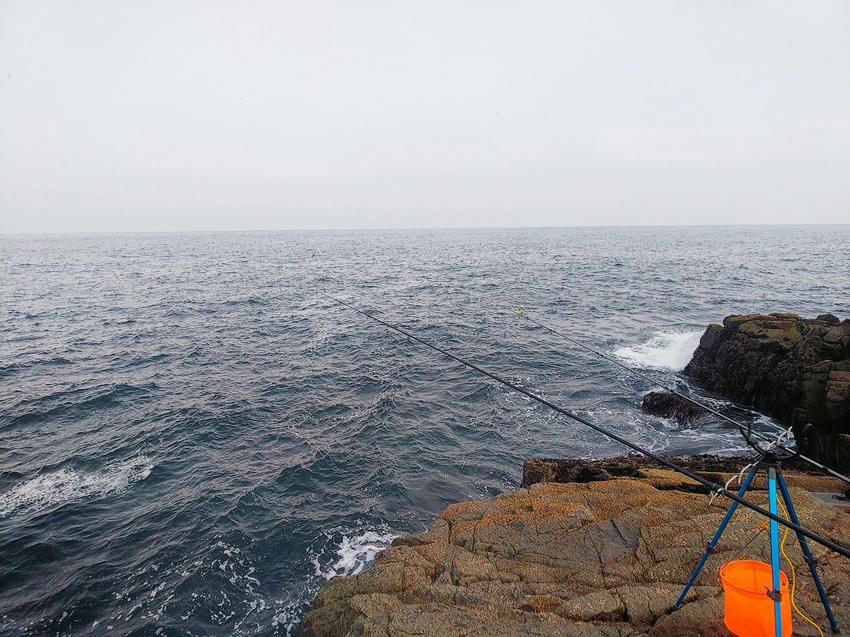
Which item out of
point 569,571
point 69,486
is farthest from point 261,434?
point 569,571

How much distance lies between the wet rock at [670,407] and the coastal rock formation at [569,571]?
251 inches

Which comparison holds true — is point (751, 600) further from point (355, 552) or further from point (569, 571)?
point (355, 552)

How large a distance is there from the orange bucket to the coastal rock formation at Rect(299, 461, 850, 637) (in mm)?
693

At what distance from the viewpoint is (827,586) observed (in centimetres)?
477

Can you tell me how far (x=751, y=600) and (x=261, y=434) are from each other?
42.0 ft

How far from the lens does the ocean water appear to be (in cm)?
813

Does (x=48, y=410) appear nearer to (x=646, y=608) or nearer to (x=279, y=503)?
(x=279, y=503)

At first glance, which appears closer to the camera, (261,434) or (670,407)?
(261,434)

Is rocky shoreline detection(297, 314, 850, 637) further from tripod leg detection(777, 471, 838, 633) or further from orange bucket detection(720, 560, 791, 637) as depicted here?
orange bucket detection(720, 560, 791, 637)

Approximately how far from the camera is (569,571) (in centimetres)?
579

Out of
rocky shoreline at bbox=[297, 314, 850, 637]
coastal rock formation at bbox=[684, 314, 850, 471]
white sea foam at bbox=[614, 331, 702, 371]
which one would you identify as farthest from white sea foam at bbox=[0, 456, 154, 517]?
white sea foam at bbox=[614, 331, 702, 371]

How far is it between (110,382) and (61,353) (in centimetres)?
675

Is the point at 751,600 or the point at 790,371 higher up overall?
the point at 751,600

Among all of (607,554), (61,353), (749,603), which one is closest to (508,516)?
(607,554)
